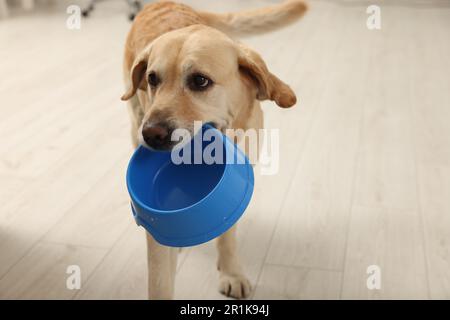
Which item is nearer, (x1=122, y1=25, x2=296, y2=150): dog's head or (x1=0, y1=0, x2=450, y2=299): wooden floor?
(x1=122, y1=25, x2=296, y2=150): dog's head

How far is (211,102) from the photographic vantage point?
135 cm

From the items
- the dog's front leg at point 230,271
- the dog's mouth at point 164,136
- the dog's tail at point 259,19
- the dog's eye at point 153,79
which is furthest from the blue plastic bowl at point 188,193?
the dog's tail at point 259,19

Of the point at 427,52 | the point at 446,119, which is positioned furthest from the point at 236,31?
the point at 427,52

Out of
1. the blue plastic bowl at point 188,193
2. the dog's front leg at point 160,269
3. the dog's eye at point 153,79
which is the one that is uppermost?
the dog's eye at point 153,79

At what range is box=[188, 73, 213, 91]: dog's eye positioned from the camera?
1.34m

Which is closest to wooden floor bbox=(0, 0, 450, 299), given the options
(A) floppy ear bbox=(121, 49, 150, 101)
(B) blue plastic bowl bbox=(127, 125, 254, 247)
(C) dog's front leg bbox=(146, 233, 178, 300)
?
(C) dog's front leg bbox=(146, 233, 178, 300)

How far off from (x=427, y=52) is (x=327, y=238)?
231 cm

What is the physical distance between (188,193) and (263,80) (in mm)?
330

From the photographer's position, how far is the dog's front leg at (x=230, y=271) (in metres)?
1.61

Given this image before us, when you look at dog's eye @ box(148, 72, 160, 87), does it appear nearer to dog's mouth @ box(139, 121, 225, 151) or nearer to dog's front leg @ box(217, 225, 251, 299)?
dog's mouth @ box(139, 121, 225, 151)

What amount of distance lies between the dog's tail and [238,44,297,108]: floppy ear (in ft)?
1.61

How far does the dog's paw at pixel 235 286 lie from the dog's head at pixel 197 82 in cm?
47

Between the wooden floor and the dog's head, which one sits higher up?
the dog's head

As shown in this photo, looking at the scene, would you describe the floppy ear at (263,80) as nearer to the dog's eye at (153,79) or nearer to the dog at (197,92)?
the dog at (197,92)
